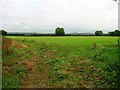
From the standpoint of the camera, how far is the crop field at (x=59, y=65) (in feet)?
41.9

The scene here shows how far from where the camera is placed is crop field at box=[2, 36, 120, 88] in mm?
12773

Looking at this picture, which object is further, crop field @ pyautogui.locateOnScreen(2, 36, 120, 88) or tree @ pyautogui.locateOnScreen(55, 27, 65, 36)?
tree @ pyautogui.locateOnScreen(55, 27, 65, 36)

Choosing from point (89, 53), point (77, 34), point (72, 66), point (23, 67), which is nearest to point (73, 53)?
point (89, 53)

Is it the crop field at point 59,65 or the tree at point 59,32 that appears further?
the tree at point 59,32

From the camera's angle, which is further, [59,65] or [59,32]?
[59,32]

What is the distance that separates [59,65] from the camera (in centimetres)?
1445

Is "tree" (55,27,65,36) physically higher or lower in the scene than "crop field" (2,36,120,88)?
higher

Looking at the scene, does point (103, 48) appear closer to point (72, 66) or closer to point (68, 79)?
point (72, 66)

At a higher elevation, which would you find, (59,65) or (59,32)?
(59,32)

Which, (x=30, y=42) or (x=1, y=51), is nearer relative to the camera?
(x=1, y=51)

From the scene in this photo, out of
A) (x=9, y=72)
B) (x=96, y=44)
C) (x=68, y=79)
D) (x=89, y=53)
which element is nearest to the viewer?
(x=68, y=79)

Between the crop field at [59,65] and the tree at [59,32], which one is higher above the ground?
the tree at [59,32]

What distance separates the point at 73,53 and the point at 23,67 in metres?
2.92

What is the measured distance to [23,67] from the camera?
47.1ft
